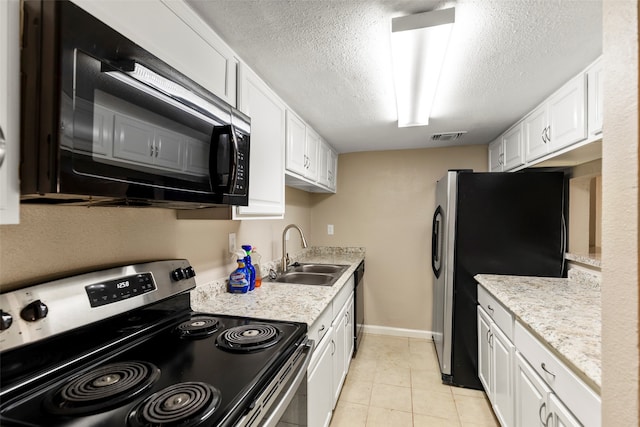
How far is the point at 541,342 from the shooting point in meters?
1.32

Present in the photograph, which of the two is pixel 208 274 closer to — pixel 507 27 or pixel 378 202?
pixel 507 27

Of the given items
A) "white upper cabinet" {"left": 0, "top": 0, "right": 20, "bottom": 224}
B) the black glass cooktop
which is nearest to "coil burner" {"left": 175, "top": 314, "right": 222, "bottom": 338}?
the black glass cooktop

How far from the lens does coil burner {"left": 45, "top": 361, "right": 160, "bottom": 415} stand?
0.71 meters

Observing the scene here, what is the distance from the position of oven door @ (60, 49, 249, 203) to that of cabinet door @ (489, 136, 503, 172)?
2.72m

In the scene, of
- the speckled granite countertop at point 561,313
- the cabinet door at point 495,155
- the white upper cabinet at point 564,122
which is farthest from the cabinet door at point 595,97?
the cabinet door at point 495,155

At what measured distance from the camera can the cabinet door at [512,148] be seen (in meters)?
2.39

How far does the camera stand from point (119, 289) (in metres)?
1.06

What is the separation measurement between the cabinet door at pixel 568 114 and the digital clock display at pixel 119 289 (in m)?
2.28

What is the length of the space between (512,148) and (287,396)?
263 cm

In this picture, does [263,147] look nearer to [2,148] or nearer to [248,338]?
[248,338]

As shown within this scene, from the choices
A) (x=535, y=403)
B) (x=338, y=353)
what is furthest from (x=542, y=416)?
(x=338, y=353)

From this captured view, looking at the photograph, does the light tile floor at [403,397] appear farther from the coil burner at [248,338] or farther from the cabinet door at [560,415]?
the coil burner at [248,338]

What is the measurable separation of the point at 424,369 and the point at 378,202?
5.97ft

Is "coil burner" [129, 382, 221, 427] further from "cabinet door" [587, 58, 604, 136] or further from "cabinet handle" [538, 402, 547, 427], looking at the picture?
"cabinet door" [587, 58, 604, 136]
